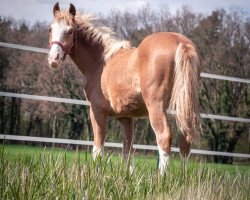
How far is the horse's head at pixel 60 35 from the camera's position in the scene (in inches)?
141

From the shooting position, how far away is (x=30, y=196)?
5.77ft

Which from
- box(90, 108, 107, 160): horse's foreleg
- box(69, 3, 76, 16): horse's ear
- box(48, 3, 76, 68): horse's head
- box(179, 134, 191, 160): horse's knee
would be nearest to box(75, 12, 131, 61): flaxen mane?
box(69, 3, 76, 16): horse's ear

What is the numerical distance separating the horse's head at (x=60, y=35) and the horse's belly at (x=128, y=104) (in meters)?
0.54

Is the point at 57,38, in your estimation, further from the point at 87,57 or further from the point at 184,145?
the point at 184,145

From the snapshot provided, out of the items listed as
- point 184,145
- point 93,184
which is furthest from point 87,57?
point 93,184

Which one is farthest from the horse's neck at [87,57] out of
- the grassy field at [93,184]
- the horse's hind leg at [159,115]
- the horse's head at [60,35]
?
the grassy field at [93,184]

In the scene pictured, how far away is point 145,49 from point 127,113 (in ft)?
1.85

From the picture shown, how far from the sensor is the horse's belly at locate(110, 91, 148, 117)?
11.3 feet

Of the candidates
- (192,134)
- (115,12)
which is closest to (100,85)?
(192,134)

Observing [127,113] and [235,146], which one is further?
[235,146]

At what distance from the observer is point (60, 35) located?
12.0 feet

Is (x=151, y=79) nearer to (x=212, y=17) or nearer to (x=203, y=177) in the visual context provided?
(x=203, y=177)

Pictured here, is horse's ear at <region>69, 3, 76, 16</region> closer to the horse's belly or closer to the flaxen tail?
the horse's belly

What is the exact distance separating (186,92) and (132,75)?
0.50m
